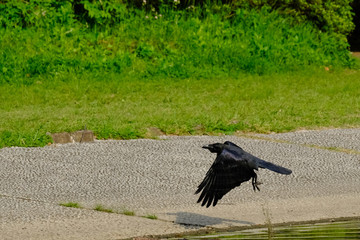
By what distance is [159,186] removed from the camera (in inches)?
236

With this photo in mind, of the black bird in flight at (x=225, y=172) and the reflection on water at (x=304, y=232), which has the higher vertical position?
the black bird in flight at (x=225, y=172)

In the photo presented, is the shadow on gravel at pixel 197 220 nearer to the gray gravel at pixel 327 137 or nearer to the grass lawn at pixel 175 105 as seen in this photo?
the grass lawn at pixel 175 105

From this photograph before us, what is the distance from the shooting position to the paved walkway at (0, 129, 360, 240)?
4.92 m

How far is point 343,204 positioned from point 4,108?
4.80 metres

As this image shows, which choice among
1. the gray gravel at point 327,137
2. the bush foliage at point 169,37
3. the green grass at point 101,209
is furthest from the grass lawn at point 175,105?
the green grass at point 101,209

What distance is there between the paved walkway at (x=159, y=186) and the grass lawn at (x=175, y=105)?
1.02 ft

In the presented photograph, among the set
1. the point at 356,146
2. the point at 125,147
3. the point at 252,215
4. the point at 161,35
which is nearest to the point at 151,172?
the point at 125,147

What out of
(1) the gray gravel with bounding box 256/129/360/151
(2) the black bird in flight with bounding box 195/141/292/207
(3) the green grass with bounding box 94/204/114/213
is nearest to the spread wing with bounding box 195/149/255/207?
(2) the black bird in flight with bounding box 195/141/292/207

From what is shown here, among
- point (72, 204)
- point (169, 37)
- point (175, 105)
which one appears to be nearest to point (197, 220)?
point (72, 204)

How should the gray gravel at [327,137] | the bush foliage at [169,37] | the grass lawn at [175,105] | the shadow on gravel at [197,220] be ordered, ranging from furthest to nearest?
the bush foliage at [169,37]
the grass lawn at [175,105]
the gray gravel at [327,137]
the shadow on gravel at [197,220]

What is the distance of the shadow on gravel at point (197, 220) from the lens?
16.0 feet

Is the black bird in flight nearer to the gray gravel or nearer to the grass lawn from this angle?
the grass lawn

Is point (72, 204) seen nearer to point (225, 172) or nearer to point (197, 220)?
point (197, 220)

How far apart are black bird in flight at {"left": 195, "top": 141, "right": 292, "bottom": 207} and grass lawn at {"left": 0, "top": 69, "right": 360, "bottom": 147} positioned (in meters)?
2.85
